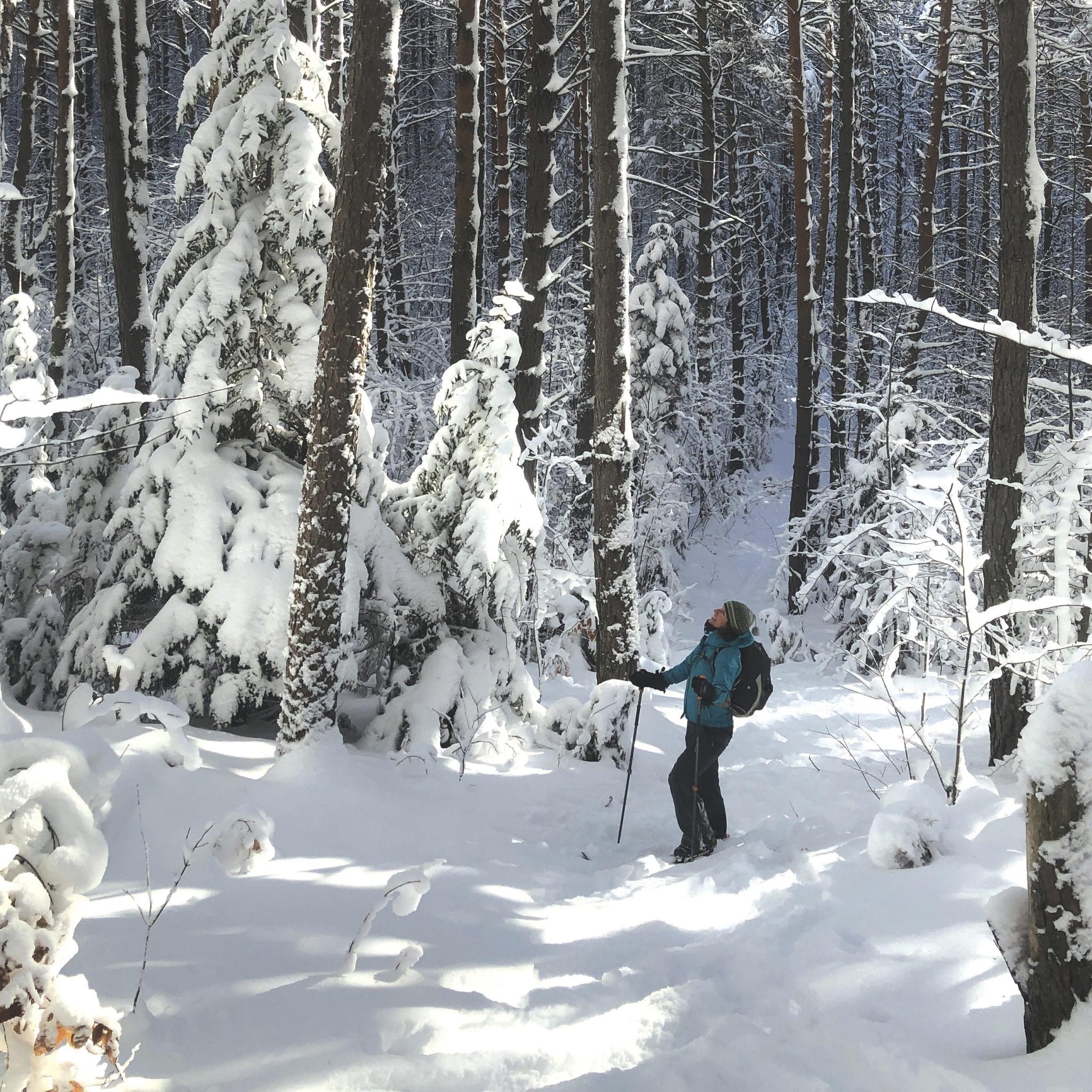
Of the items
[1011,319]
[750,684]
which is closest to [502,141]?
[1011,319]

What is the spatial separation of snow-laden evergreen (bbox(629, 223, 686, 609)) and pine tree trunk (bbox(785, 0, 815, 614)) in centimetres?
219

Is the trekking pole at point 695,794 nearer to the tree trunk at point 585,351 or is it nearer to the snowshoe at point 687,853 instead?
the snowshoe at point 687,853

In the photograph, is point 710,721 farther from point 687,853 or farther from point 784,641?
Answer: point 784,641

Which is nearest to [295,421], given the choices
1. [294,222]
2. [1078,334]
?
[294,222]

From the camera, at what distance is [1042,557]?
24.5ft

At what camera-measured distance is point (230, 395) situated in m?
6.27

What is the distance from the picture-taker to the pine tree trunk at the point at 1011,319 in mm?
6219

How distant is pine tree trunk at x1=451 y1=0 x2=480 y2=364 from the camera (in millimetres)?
9898

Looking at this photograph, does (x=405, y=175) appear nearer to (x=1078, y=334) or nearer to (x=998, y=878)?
(x=1078, y=334)

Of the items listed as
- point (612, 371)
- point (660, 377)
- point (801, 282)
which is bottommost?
point (612, 371)

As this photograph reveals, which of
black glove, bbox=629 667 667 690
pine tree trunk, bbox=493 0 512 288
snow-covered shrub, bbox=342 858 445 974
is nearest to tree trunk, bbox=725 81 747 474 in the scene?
pine tree trunk, bbox=493 0 512 288

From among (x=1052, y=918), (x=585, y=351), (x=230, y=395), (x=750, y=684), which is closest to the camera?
(x=1052, y=918)

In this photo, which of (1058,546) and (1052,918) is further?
(1058,546)

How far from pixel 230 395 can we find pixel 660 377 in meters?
11.8
